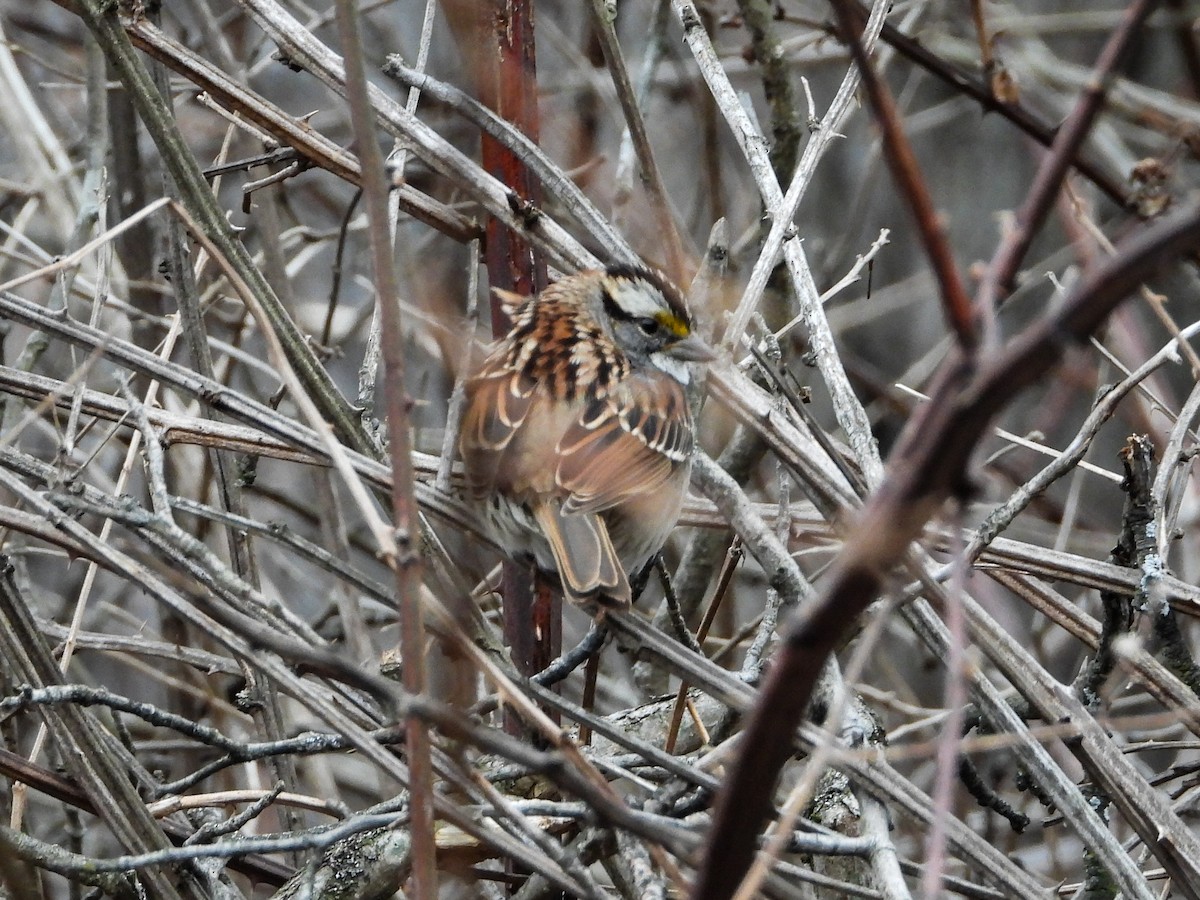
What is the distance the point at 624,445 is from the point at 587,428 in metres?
0.13

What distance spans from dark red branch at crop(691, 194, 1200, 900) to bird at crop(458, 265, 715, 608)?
1.61 meters

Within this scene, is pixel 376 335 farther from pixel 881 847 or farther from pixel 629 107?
pixel 881 847

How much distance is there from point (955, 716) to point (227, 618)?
844mm

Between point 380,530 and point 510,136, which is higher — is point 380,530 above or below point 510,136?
below

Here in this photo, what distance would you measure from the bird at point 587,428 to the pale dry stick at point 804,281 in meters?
0.47

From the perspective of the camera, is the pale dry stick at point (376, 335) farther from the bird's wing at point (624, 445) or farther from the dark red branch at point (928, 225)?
the dark red branch at point (928, 225)

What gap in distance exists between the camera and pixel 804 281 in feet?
9.27

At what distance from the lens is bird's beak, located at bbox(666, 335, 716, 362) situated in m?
3.41

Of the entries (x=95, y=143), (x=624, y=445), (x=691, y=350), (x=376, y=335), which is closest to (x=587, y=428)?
(x=624, y=445)

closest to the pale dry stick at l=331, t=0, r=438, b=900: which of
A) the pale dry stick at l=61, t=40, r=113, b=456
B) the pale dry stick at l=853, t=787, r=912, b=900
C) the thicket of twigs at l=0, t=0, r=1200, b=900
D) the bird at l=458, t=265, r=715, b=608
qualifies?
the thicket of twigs at l=0, t=0, r=1200, b=900

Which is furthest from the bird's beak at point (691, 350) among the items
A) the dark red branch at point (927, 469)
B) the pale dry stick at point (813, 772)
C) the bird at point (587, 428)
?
the dark red branch at point (927, 469)

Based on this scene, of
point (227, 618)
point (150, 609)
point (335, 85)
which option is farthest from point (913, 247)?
point (227, 618)

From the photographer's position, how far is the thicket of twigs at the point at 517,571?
1429 mm

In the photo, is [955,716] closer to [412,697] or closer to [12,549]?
[412,697]
